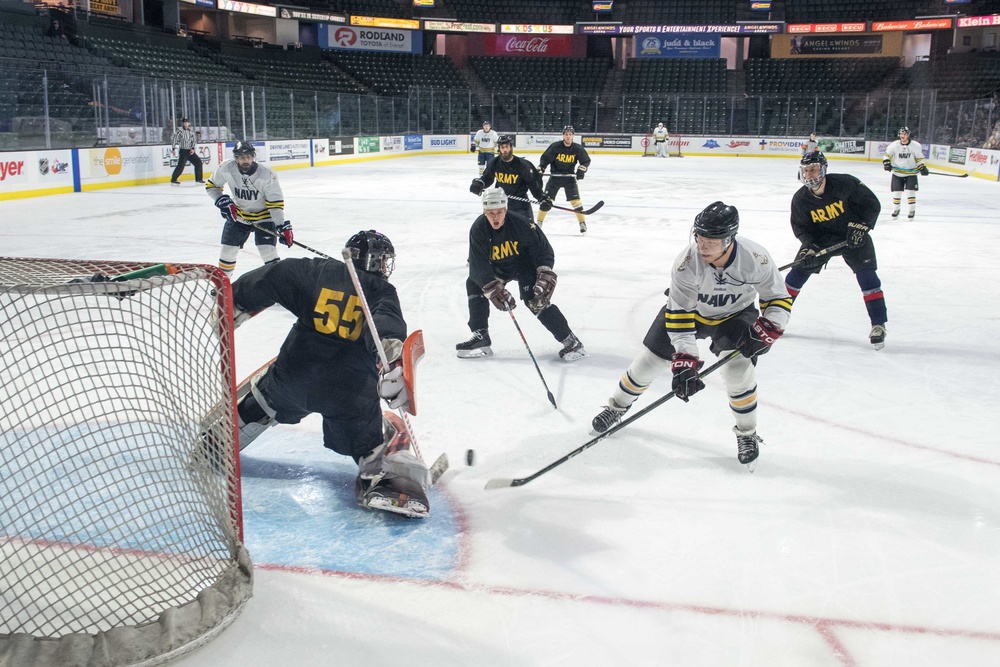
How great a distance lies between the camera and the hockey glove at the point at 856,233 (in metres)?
5.46

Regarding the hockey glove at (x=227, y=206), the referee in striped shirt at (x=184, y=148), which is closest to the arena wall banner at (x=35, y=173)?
the referee in striped shirt at (x=184, y=148)

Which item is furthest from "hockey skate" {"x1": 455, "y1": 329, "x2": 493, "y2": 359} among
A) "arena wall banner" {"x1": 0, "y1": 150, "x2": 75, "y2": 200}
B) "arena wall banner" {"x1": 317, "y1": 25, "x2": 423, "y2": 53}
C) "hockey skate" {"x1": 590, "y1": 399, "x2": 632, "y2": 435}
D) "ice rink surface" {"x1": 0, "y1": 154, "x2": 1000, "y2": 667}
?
"arena wall banner" {"x1": 317, "y1": 25, "x2": 423, "y2": 53}

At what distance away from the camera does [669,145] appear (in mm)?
27781

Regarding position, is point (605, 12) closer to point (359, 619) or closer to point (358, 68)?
point (358, 68)

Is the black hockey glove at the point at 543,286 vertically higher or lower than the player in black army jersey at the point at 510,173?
lower

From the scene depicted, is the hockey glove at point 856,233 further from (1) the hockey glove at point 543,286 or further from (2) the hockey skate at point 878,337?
(1) the hockey glove at point 543,286

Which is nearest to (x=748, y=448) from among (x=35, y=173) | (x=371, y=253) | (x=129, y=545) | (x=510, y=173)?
(x=371, y=253)

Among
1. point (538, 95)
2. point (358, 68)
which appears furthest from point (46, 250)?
point (358, 68)

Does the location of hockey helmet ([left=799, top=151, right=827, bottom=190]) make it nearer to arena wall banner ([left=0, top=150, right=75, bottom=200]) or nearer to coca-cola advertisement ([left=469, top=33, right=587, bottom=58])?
arena wall banner ([left=0, top=150, right=75, bottom=200])

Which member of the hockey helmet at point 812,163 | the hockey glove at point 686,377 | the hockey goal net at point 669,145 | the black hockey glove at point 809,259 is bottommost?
the hockey glove at point 686,377

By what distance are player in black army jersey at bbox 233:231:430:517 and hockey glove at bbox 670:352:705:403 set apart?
0.98 metres

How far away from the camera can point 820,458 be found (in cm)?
378

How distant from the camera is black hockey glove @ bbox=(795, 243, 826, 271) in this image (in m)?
5.64

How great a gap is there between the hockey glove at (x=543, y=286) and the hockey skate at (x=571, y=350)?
33 centimetres
